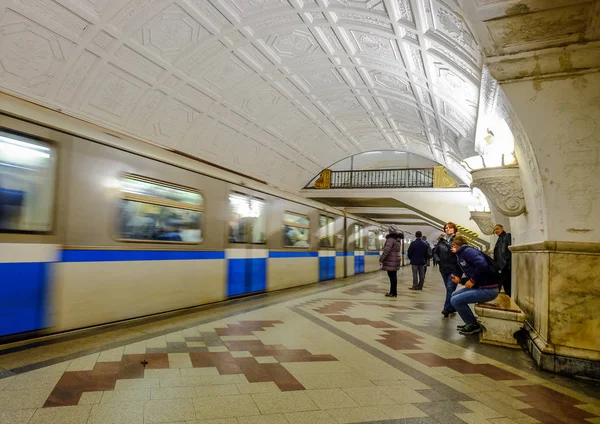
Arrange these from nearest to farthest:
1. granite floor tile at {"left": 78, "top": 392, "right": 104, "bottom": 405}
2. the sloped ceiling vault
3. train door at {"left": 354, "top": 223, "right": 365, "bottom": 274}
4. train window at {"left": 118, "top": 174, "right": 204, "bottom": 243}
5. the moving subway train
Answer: granite floor tile at {"left": 78, "top": 392, "right": 104, "bottom": 405} → the moving subway train → train window at {"left": 118, "top": 174, "right": 204, "bottom": 243} → the sloped ceiling vault → train door at {"left": 354, "top": 223, "right": 365, "bottom": 274}

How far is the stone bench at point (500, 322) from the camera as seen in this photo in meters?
5.48

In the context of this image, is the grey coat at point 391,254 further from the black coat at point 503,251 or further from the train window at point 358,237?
the train window at point 358,237

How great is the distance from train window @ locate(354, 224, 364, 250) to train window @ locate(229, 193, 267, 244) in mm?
8631

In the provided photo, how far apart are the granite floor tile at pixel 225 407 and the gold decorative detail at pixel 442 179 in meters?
15.3

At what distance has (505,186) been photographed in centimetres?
592

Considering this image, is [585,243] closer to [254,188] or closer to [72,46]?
[254,188]

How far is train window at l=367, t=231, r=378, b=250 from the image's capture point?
20.4 m

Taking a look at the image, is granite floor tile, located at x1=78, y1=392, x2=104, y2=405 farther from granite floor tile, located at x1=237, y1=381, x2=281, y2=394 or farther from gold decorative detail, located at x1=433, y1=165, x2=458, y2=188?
gold decorative detail, located at x1=433, y1=165, x2=458, y2=188

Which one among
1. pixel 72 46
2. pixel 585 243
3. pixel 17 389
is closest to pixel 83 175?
pixel 17 389

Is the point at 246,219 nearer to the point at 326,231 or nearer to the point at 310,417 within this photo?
the point at 326,231

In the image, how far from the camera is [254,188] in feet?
30.3

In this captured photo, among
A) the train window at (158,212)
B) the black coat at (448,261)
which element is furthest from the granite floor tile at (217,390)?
the black coat at (448,261)

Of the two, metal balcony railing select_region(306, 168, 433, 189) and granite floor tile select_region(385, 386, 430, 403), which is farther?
A: metal balcony railing select_region(306, 168, 433, 189)

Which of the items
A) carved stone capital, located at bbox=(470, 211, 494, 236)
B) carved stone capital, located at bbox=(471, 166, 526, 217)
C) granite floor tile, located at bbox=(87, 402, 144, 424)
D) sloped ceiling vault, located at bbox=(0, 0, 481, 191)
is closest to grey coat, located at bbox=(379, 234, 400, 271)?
carved stone capital, located at bbox=(470, 211, 494, 236)
